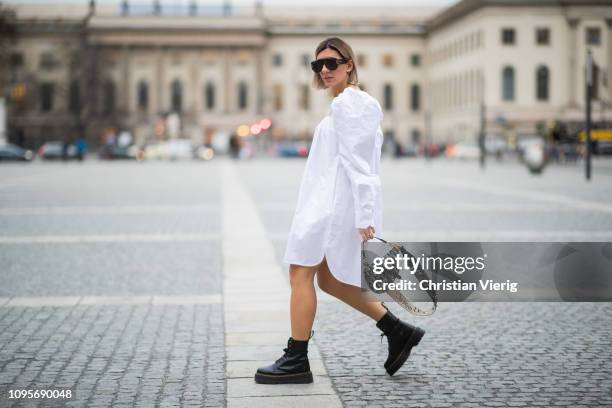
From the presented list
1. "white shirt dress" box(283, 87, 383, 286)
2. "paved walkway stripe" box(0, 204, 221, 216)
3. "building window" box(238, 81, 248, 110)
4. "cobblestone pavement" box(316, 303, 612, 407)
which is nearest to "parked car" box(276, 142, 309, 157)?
"building window" box(238, 81, 248, 110)

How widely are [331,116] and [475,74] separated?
77.3 meters

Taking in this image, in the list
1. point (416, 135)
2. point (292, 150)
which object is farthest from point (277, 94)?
point (292, 150)

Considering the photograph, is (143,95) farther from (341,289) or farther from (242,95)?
(341,289)

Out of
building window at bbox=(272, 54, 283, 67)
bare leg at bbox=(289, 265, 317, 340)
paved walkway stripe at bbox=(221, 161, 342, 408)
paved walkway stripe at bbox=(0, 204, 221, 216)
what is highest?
building window at bbox=(272, 54, 283, 67)

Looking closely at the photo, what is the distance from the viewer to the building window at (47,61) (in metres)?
86.5

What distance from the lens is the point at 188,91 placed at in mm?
106625

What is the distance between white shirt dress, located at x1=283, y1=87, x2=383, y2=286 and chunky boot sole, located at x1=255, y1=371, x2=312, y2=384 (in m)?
0.61

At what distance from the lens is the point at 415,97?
106m

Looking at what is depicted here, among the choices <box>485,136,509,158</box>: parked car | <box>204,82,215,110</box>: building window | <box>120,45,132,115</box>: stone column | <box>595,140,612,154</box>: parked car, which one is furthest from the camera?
<box>204,82,215,110</box>: building window

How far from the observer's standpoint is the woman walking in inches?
202

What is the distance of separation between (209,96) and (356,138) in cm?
10320

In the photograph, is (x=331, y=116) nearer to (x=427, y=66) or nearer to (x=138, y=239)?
(x=138, y=239)

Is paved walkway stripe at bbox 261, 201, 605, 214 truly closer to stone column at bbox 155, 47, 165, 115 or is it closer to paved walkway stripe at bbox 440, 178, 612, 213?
paved walkway stripe at bbox 440, 178, 612, 213

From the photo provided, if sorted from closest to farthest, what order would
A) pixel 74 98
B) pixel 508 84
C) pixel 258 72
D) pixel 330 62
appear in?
pixel 330 62 → pixel 508 84 → pixel 74 98 → pixel 258 72
